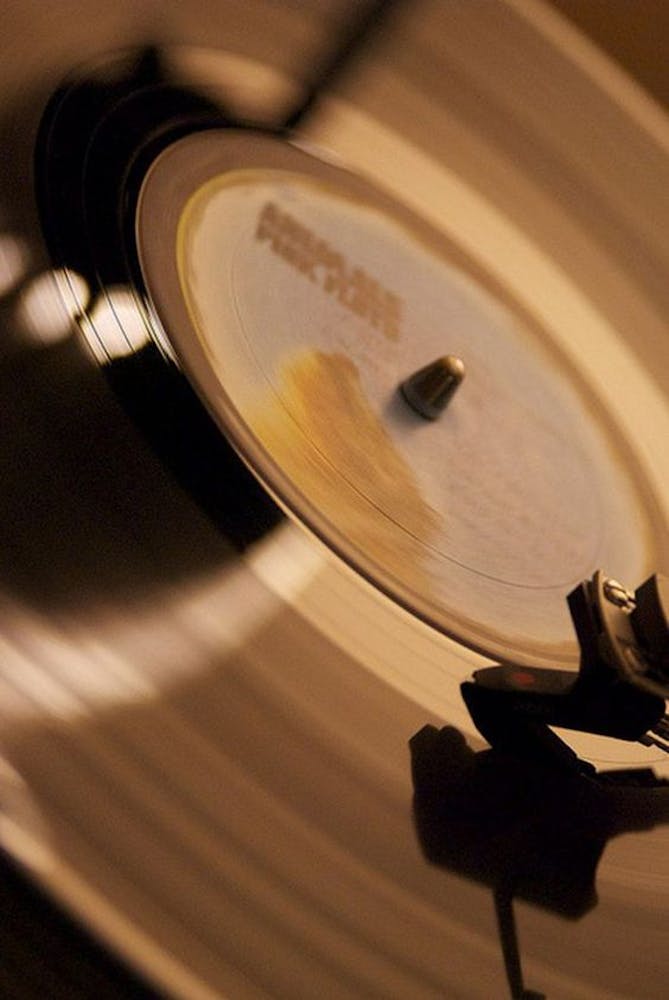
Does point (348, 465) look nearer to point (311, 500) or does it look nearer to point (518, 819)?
point (311, 500)

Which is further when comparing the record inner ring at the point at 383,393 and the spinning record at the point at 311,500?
the record inner ring at the point at 383,393

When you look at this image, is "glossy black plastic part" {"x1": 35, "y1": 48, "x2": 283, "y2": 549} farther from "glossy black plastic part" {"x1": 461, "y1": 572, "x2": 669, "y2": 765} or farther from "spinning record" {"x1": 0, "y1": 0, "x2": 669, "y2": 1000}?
"glossy black plastic part" {"x1": 461, "y1": 572, "x2": 669, "y2": 765}

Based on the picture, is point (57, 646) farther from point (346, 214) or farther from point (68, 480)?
point (346, 214)

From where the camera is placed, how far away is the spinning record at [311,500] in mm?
329

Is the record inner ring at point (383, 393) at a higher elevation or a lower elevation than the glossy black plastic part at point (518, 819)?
higher

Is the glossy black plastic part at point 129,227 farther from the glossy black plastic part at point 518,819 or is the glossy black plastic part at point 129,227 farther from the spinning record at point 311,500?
the glossy black plastic part at point 518,819

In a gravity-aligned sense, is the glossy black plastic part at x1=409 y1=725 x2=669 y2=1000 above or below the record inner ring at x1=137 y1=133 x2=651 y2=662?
below

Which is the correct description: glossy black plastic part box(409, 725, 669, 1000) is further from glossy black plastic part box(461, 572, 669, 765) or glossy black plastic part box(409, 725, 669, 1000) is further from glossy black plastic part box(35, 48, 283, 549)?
glossy black plastic part box(35, 48, 283, 549)

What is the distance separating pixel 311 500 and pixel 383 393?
0.14 m

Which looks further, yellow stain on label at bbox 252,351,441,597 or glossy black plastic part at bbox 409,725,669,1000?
A: yellow stain on label at bbox 252,351,441,597

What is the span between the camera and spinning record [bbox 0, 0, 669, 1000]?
0.33 metres

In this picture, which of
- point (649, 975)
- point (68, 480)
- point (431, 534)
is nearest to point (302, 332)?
point (431, 534)

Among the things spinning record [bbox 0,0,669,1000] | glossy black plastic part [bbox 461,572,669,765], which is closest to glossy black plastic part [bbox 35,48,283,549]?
spinning record [bbox 0,0,669,1000]

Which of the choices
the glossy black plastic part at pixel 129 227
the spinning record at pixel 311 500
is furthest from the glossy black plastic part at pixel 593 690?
the glossy black plastic part at pixel 129 227
